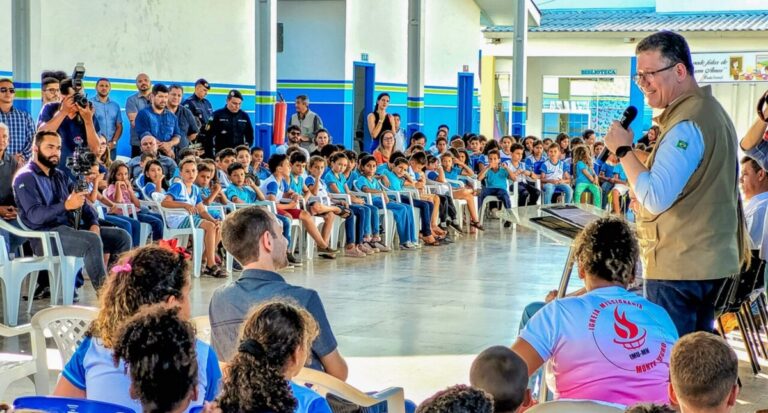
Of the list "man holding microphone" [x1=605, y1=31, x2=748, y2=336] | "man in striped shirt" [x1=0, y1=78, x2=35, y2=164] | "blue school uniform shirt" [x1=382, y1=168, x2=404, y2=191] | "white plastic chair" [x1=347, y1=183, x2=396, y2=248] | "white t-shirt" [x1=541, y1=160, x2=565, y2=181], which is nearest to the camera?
"man holding microphone" [x1=605, y1=31, x2=748, y2=336]

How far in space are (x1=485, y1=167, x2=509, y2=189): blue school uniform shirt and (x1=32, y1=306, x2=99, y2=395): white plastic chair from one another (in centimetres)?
1137

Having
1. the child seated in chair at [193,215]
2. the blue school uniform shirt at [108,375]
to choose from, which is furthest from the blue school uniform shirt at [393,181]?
the blue school uniform shirt at [108,375]

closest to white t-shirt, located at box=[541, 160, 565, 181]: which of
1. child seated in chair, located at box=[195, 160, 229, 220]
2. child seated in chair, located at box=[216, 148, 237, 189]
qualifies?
child seated in chair, located at box=[216, 148, 237, 189]

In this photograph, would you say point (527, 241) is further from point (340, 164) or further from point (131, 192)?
point (131, 192)

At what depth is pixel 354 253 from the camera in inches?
474

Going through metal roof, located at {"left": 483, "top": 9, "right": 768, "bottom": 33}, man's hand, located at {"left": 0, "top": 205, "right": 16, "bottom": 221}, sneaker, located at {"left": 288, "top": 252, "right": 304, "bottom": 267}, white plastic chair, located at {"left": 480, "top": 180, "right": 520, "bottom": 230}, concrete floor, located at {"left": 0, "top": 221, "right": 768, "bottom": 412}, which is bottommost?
concrete floor, located at {"left": 0, "top": 221, "right": 768, "bottom": 412}

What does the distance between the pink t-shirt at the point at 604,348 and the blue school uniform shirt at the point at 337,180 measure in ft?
28.7

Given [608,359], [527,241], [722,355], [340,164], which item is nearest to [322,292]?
[340,164]

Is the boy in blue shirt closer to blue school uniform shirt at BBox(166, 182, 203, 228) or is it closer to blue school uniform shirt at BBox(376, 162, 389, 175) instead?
blue school uniform shirt at BBox(376, 162, 389, 175)

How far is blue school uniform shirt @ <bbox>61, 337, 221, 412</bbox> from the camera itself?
334 centimetres

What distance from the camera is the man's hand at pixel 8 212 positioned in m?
8.41

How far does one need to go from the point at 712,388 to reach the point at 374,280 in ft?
24.1

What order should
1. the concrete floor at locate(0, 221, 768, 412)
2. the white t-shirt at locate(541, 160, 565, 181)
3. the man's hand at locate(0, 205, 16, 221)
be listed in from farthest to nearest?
1. the white t-shirt at locate(541, 160, 565, 181)
2. the man's hand at locate(0, 205, 16, 221)
3. the concrete floor at locate(0, 221, 768, 412)

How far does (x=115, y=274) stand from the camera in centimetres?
352
